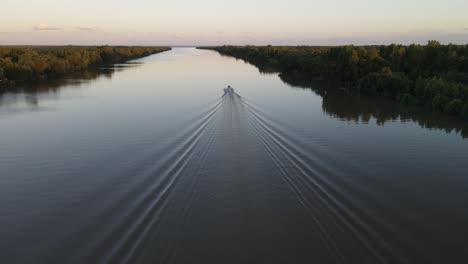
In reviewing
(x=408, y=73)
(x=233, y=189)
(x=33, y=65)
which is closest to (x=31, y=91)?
(x=33, y=65)

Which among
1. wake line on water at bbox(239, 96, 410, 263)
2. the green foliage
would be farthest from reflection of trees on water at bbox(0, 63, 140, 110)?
wake line on water at bbox(239, 96, 410, 263)

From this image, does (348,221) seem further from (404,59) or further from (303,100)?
(404,59)

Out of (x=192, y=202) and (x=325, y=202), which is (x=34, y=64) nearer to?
(x=192, y=202)

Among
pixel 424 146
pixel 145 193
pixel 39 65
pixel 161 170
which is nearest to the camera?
pixel 145 193

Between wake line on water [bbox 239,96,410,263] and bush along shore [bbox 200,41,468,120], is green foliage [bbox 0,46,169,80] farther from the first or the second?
wake line on water [bbox 239,96,410,263]

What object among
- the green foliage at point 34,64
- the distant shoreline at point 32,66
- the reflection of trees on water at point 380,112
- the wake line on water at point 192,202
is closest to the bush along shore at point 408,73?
the reflection of trees on water at point 380,112

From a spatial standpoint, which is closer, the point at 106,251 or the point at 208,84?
the point at 106,251

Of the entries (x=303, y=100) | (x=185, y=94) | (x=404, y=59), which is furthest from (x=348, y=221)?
(x=404, y=59)
